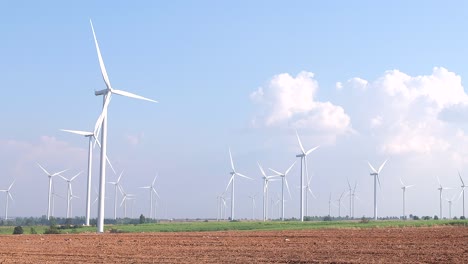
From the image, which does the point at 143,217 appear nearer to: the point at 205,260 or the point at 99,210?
the point at 99,210

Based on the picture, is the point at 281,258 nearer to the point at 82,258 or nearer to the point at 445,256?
the point at 445,256

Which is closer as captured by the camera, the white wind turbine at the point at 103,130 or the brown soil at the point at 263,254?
the brown soil at the point at 263,254

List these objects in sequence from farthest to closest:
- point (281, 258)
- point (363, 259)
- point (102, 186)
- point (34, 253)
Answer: point (102, 186) → point (34, 253) → point (281, 258) → point (363, 259)

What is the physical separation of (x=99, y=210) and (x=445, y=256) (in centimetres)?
5113

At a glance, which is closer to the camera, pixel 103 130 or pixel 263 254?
pixel 263 254

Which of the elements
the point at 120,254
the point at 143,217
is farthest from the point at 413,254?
the point at 143,217

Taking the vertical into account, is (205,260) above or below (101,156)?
below

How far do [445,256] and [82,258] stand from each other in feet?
61.4

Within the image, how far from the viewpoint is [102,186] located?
75375 mm

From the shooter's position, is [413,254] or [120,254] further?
[120,254]

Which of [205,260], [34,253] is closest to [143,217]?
[34,253]

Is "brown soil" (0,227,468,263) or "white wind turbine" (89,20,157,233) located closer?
"brown soil" (0,227,468,263)

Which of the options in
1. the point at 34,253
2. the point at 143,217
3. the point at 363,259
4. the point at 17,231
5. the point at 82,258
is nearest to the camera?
the point at 363,259

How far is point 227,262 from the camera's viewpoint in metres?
32.0
